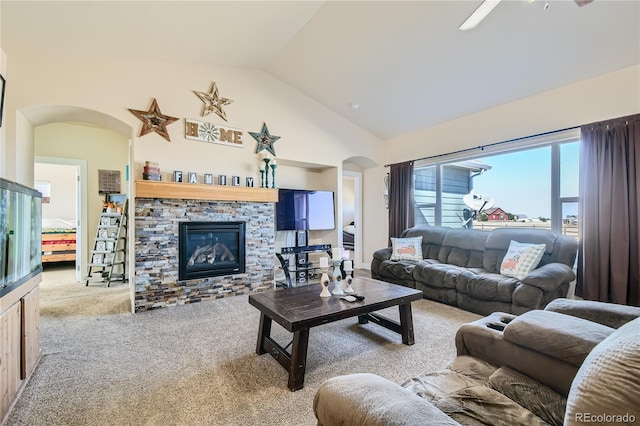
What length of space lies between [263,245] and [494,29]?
3.79m

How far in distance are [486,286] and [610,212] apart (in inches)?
58.3

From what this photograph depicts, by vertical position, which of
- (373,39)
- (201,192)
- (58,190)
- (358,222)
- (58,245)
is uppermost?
(373,39)

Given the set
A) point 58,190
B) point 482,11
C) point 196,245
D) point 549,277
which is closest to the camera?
point 482,11

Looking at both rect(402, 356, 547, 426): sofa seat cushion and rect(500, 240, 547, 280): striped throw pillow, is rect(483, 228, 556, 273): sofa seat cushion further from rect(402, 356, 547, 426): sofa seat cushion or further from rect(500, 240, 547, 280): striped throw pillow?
rect(402, 356, 547, 426): sofa seat cushion

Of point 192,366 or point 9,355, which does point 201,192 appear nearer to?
point 192,366

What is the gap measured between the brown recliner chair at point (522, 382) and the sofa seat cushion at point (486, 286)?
1332mm

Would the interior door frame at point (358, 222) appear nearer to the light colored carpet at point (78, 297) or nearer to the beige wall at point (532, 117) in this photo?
the beige wall at point (532, 117)

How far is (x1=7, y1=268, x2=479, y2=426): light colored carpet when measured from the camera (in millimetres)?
1709

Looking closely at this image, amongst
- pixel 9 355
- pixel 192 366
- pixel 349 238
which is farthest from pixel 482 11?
pixel 349 238

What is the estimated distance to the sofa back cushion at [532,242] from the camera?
10.8 feet

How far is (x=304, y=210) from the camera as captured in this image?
195 inches

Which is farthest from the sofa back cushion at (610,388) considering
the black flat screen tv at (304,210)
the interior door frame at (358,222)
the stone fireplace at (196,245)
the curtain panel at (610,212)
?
the interior door frame at (358,222)

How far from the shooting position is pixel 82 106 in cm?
322

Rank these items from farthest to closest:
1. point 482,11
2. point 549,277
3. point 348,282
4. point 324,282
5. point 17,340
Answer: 1. point 549,277
2. point 348,282
3. point 324,282
4. point 482,11
5. point 17,340
